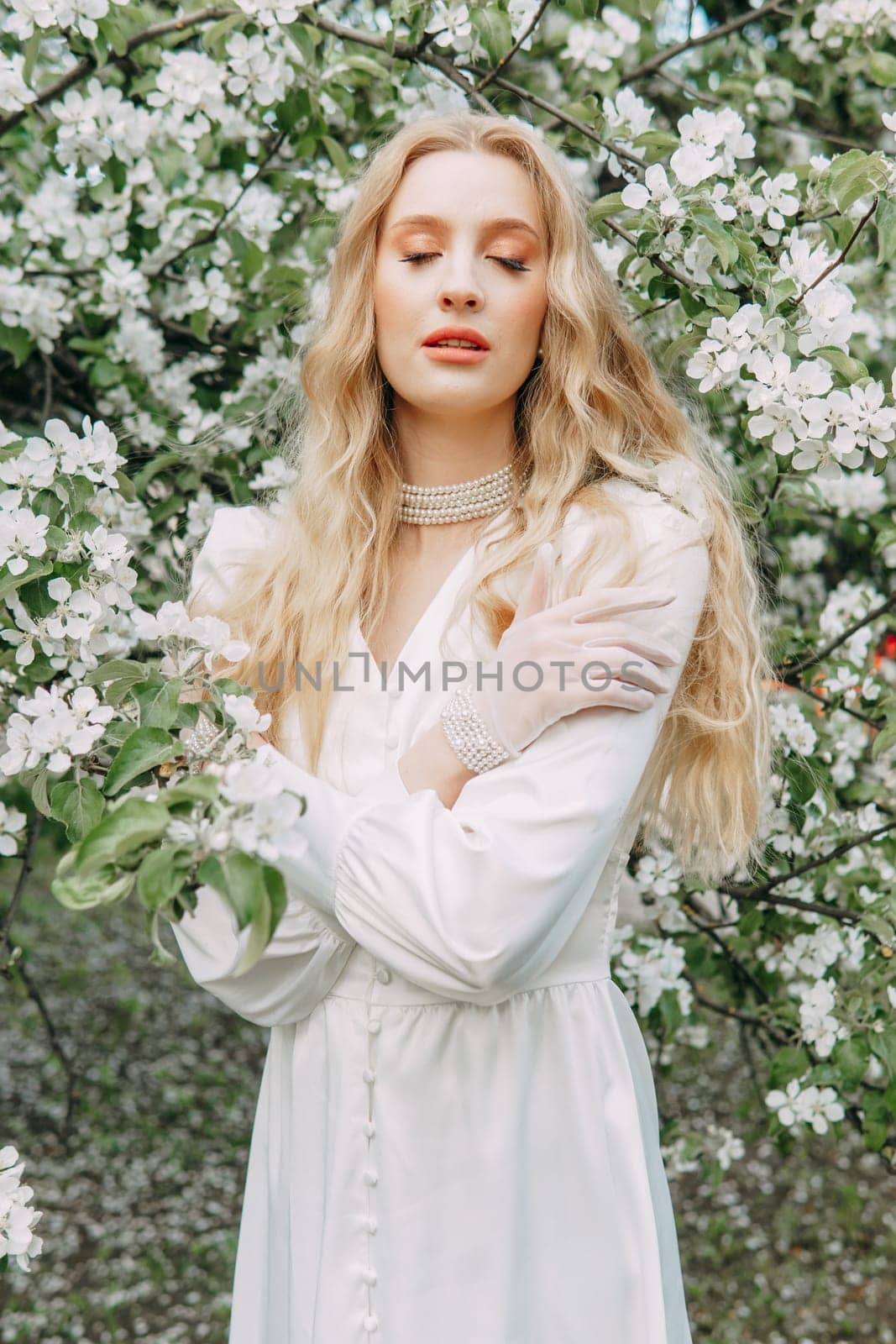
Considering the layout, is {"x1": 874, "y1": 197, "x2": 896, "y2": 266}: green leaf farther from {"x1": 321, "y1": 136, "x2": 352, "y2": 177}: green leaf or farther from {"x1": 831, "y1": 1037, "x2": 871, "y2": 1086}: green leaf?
{"x1": 831, "y1": 1037, "x2": 871, "y2": 1086}: green leaf

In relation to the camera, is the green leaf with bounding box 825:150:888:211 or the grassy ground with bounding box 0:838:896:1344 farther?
the grassy ground with bounding box 0:838:896:1344

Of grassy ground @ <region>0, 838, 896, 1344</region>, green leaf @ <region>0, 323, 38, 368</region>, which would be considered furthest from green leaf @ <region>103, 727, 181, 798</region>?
grassy ground @ <region>0, 838, 896, 1344</region>

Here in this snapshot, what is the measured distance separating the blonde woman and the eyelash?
0.01 meters

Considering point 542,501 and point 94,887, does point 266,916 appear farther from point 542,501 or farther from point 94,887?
point 542,501

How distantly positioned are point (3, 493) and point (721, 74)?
7.64 feet

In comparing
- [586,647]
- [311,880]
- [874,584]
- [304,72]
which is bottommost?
[874,584]

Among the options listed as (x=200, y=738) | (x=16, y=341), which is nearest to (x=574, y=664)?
(x=200, y=738)

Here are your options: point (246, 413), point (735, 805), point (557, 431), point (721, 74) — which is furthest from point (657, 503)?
point (721, 74)

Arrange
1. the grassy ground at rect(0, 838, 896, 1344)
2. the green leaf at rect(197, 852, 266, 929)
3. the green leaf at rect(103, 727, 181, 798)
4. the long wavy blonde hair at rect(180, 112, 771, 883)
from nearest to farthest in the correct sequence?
the green leaf at rect(197, 852, 266, 929) < the green leaf at rect(103, 727, 181, 798) < the long wavy blonde hair at rect(180, 112, 771, 883) < the grassy ground at rect(0, 838, 896, 1344)

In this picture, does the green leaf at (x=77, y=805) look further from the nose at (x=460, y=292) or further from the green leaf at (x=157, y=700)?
the nose at (x=460, y=292)

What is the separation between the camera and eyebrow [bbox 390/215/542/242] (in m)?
1.73

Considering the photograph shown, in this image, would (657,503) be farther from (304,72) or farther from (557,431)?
(304,72)

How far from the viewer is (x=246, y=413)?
2.43 metres

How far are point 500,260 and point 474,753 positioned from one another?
68 cm
